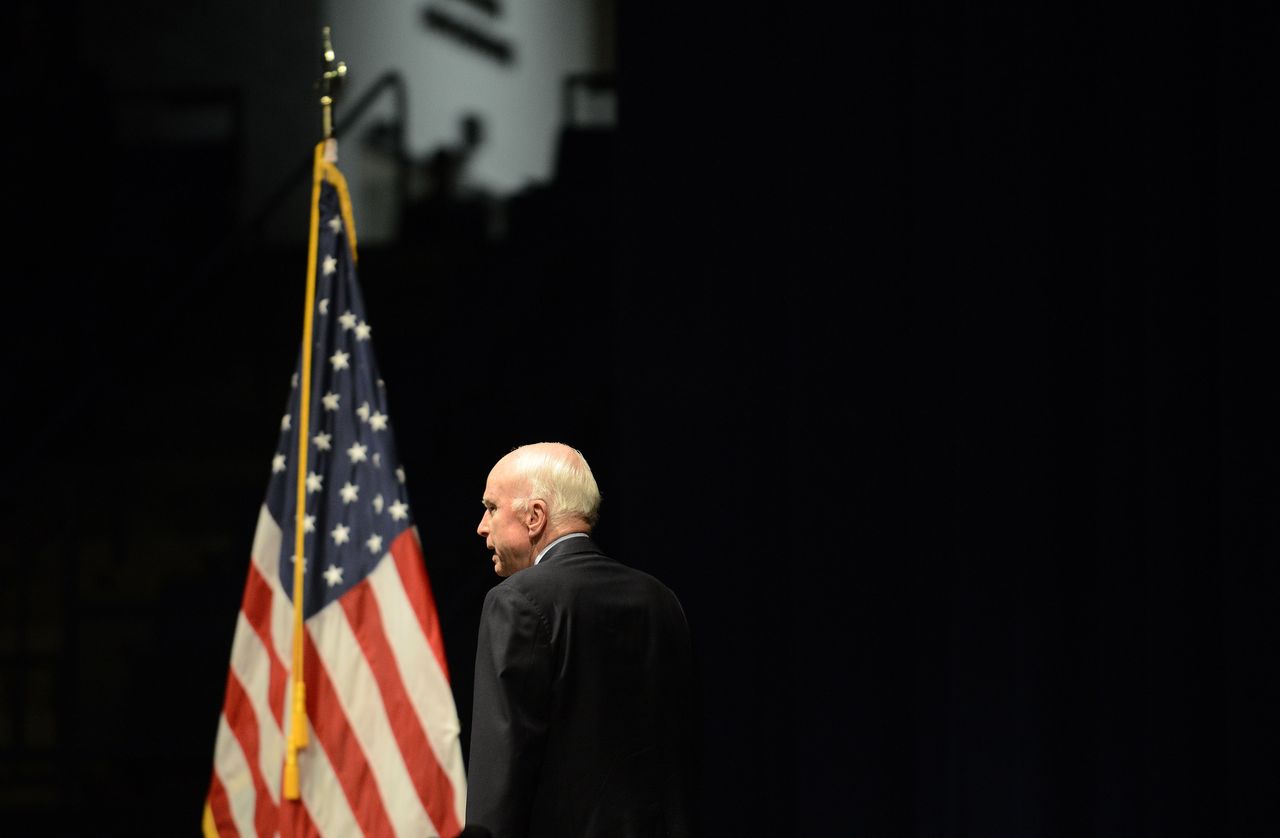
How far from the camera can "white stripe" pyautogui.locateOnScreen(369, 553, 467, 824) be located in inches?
131

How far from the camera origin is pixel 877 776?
3.55m

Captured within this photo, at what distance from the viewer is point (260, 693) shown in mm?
3443

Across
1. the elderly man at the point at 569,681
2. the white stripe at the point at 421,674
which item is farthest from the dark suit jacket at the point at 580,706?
the white stripe at the point at 421,674

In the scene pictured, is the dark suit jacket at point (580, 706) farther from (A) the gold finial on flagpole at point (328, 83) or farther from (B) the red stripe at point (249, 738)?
(A) the gold finial on flagpole at point (328, 83)

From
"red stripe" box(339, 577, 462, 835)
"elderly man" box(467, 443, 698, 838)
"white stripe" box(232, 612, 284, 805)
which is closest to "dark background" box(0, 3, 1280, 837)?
"red stripe" box(339, 577, 462, 835)

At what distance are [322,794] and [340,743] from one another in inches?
4.9

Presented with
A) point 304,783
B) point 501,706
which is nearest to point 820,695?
point 304,783

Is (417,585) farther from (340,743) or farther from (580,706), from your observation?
(580,706)

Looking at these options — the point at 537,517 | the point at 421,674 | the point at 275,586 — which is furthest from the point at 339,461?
the point at 537,517

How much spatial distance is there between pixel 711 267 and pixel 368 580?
115cm

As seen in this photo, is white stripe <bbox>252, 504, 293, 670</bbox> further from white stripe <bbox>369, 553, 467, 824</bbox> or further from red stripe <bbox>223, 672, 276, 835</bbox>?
white stripe <bbox>369, 553, 467, 824</bbox>

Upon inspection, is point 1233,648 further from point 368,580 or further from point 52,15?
point 52,15

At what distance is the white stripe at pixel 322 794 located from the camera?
11.0 ft

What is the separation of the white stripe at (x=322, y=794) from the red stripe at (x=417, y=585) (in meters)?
0.34
